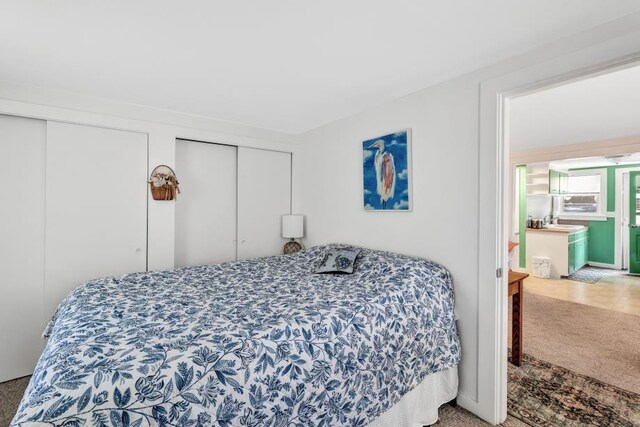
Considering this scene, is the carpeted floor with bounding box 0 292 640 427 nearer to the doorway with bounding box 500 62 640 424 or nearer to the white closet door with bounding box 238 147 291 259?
the doorway with bounding box 500 62 640 424

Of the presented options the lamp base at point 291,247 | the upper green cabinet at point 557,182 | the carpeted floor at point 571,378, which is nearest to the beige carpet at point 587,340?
the carpeted floor at point 571,378

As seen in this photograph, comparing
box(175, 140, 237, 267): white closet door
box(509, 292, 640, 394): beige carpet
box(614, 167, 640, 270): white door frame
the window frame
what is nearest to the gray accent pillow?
box(175, 140, 237, 267): white closet door

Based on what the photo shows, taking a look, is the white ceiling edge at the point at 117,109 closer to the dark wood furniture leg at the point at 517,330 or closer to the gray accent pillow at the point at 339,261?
the gray accent pillow at the point at 339,261

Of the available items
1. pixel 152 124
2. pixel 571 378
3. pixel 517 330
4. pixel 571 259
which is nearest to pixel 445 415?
pixel 517 330

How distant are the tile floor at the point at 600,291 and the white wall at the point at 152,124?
15.8 ft

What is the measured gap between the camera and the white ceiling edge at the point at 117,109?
238 centimetres

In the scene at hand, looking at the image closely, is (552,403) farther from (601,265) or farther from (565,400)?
(601,265)

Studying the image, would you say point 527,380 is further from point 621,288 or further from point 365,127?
point 621,288

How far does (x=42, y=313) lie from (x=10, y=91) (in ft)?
5.80

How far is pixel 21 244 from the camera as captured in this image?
2467 millimetres

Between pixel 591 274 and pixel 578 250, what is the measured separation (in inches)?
18.8

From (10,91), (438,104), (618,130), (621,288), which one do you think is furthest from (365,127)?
(621,288)

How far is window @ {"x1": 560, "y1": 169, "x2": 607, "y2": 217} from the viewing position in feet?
21.1

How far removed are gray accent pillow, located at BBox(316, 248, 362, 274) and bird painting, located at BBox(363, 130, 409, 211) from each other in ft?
1.58
